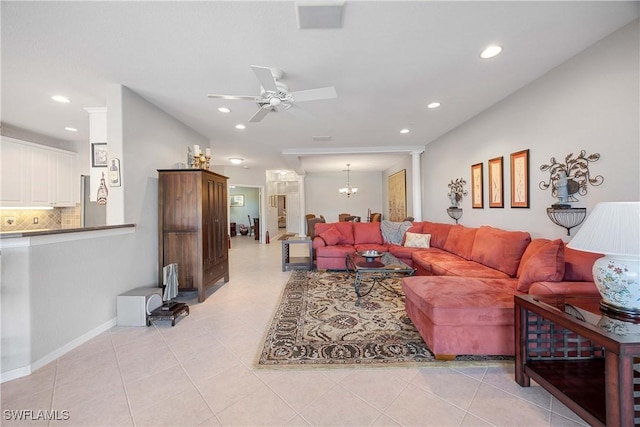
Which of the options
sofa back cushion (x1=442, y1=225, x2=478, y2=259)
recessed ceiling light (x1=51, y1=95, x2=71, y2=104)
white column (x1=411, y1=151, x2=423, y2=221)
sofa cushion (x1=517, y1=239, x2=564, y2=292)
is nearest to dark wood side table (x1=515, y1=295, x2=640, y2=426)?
sofa cushion (x1=517, y1=239, x2=564, y2=292)

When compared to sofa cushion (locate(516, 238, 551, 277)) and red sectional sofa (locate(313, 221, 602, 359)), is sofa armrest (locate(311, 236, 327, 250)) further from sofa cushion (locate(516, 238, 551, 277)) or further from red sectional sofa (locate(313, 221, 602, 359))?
sofa cushion (locate(516, 238, 551, 277))

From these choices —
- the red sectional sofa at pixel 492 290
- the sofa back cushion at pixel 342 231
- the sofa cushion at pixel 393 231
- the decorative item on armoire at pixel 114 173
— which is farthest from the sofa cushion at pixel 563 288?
the decorative item on armoire at pixel 114 173

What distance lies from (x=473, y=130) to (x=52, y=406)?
542 cm

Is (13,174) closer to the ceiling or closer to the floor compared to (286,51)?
closer to the floor

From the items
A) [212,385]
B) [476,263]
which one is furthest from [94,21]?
[476,263]

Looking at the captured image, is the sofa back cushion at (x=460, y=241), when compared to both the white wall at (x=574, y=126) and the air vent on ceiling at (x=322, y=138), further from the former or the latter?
the air vent on ceiling at (x=322, y=138)

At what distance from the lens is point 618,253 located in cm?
132

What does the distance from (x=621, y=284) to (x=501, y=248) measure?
1.68 meters

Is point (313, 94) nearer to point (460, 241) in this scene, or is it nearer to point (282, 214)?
point (460, 241)

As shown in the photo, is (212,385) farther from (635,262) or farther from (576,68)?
(576,68)

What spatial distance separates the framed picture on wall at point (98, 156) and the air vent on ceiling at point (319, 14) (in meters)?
3.03

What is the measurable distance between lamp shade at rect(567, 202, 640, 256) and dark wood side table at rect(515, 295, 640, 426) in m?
0.37

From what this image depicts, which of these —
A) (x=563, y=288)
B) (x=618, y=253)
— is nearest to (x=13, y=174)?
(x=618, y=253)

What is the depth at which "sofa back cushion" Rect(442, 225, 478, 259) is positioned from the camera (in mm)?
3666
